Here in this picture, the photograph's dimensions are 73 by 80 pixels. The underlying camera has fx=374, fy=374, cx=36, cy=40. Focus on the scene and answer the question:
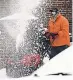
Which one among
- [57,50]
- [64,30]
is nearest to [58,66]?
[64,30]

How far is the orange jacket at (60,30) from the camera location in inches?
300

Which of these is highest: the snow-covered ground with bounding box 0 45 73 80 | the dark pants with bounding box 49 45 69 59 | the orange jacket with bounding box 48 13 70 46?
Answer: the orange jacket with bounding box 48 13 70 46

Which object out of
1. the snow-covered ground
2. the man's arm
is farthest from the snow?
the man's arm

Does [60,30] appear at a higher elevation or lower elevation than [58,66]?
higher

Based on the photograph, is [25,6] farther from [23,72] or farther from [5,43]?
[23,72]

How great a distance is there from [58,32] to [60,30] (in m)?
0.08

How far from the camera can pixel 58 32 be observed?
765 cm

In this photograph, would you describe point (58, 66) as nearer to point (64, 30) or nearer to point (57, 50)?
point (64, 30)

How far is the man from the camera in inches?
301

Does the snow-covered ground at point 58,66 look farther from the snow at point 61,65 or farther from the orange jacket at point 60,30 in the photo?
the orange jacket at point 60,30

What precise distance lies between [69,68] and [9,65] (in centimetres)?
177

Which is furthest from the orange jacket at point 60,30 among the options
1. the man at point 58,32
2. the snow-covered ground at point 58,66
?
the snow-covered ground at point 58,66

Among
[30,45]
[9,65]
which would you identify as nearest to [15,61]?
[9,65]

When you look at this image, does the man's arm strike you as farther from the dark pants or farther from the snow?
the snow
